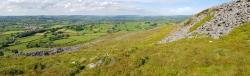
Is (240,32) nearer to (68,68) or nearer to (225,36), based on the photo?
(225,36)

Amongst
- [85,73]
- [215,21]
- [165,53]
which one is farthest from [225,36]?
[85,73]

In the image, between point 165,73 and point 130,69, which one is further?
point 130,69

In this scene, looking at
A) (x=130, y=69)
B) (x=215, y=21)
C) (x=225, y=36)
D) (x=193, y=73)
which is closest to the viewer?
(x=193, y=73)

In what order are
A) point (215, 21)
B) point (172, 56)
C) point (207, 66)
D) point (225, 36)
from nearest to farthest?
1. point (207, 66)
2. point (172, 56)
3. point (225, 36)
4. point (215, 21)

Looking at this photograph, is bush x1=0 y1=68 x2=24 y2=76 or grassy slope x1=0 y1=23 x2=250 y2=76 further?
bush x1=0 y1=68 x2=24 y2=76

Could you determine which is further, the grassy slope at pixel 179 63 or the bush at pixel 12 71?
the bush at pixel 12 71

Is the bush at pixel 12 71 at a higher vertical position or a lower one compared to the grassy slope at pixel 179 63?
lower

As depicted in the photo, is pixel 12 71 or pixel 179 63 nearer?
pixel 179 63

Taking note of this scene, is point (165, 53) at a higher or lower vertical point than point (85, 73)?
higher

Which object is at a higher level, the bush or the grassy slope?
the grassy slope

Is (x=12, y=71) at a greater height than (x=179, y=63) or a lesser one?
lesser

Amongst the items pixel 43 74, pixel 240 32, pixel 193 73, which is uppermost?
pixel 240 32
